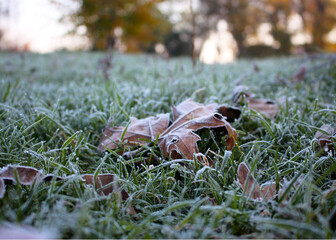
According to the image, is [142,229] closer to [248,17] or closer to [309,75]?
[309,75]

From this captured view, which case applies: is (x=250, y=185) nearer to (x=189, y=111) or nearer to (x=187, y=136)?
(x=187, y=136)

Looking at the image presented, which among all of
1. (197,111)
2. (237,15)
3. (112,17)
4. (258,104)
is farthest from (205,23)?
(197,111)

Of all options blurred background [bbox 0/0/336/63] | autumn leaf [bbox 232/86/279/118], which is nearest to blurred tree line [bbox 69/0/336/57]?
blurred background [bbox 0/0/336/63]

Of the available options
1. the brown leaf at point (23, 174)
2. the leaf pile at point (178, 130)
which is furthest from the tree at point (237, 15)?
the brown leaf at point (23, 174)

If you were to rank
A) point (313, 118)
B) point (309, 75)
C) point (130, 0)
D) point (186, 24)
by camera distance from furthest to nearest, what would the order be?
1. point (186, 24)
2. point (130, 0)
3. point (309, 75)
4. point (313, 118)

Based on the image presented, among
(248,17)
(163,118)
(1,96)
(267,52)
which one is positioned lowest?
(163,118)

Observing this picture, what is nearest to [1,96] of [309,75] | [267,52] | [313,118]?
[313,118]

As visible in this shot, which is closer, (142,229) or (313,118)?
(142,229)

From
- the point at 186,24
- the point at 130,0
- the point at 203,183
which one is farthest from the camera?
the point at 186,24

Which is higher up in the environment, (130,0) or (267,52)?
(130,0)
